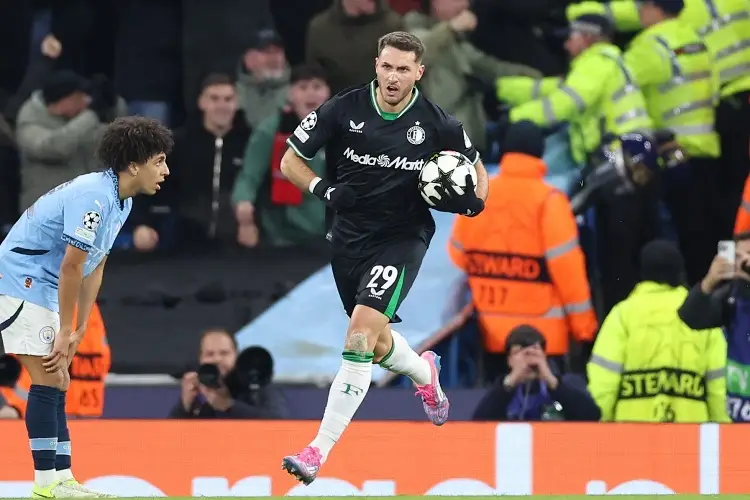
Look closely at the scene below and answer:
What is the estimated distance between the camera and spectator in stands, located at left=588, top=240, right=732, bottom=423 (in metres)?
9.22

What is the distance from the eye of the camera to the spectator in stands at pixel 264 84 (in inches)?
415

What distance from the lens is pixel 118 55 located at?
10.9 metres

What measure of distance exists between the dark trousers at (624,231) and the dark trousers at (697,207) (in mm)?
238

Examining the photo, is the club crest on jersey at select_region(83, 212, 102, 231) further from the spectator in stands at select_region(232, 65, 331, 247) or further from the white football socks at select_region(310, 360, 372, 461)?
the spectator in stands at select_region(232, 65, 331, 247)

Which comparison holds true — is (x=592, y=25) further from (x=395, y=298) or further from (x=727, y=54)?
(x=395, y=298)

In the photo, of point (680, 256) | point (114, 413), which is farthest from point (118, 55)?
point (680, 256)

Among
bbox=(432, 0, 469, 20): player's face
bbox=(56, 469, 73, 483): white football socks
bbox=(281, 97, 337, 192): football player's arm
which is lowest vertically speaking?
bbox=(56, 469, 73, 483): white football socks

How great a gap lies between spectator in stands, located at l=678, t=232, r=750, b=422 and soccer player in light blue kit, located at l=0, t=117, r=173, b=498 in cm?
353

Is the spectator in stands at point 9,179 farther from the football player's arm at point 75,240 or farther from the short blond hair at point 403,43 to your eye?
the short blond hair at point 403,43

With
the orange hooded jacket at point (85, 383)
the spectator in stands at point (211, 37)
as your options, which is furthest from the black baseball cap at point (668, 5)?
the orange hooded jacket at point (85, 383)

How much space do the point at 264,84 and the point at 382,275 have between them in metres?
3.68

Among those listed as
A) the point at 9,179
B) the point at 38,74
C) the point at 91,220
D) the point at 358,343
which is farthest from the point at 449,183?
the point at 38,74

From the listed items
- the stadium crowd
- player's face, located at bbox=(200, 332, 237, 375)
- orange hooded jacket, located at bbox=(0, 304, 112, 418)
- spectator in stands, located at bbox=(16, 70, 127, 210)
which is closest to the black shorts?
the stadium crowd

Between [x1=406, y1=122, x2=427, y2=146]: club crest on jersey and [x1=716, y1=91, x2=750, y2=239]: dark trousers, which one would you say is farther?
[x1=716, y1=91, x2=750, y2=239]: dark trousers
